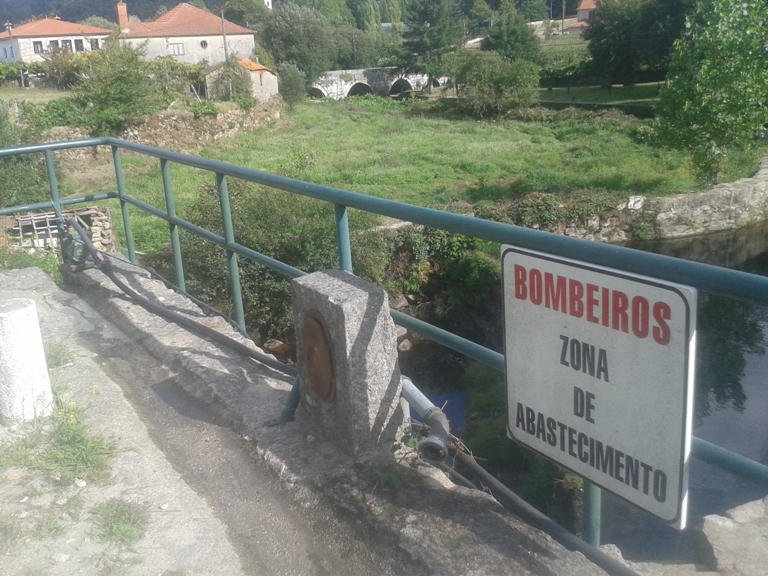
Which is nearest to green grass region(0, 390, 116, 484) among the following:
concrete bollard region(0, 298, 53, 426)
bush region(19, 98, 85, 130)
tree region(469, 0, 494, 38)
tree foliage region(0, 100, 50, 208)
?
concrete bollard region(0, 298, 53, 426)

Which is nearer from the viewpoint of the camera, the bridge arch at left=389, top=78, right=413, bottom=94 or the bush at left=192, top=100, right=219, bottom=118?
the bush at left=192, top=100, right=219, bottom=118

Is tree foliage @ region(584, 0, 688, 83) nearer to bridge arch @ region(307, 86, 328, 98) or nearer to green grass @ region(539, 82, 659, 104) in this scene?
green grass @ region(539, 82, 659, 104)

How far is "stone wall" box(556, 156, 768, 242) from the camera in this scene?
942 inches

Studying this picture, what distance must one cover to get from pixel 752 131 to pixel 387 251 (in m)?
13.0

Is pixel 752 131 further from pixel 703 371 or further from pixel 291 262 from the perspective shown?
pixel 291 262

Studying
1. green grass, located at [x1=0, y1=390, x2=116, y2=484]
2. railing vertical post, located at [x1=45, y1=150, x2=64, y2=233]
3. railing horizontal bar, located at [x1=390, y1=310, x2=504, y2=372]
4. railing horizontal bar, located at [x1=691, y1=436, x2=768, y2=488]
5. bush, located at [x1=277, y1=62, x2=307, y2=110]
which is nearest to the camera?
railing horizontal bar, located at [x1=691, y1=436, x2=768, y2=488]

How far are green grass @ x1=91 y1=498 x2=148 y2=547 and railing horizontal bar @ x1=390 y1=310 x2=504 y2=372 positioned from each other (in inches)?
48.4

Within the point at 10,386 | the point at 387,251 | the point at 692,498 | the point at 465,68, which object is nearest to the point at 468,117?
the point at 465,68

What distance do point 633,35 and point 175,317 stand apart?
47.5 m

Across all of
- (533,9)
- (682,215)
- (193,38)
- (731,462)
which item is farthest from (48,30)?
(731,462)

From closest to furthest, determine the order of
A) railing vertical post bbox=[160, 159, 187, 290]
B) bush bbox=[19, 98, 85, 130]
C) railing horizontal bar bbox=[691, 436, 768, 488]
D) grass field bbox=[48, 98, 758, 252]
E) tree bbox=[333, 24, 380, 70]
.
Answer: railing horizontal bar bbox=[691, 436, 768, 488] → railing vertical post bbox=[160, 159, 187, 290] → grass field bbox=[48, 98, 758, 252] → bush bbox=[19, 98, 85, 130] → tree bbox=[333, 24, 380, 70]

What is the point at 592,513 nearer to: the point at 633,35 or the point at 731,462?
the point at 731,462

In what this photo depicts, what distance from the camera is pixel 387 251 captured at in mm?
19562

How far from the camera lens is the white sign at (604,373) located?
6.14 feet
